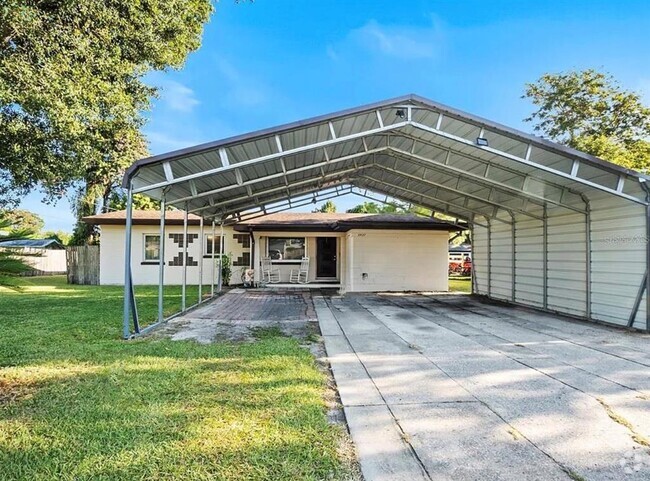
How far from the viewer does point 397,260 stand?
→ 14758 millimetres

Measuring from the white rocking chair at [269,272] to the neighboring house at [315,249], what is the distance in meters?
0.22

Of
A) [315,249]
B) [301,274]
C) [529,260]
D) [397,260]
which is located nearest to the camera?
[529,260]

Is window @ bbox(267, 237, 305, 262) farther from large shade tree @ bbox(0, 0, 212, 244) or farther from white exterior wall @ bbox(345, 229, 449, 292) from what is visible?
large shade tree @ bbox(0, 0, 212, 244)

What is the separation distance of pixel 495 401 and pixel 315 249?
43.6 ft

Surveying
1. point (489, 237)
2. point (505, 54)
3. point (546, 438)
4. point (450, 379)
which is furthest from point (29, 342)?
point (505, 54)

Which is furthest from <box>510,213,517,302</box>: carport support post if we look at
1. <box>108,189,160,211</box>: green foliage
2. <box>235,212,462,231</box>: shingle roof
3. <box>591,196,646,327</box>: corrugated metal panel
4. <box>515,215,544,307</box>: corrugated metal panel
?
<box>108,189,160,211</box>: green foliage

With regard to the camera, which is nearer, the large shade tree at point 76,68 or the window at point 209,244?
the large shade tree at point 76,68

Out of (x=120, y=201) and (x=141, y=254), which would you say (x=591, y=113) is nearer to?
(x=141, y=254)

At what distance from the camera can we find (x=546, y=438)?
9.20ft

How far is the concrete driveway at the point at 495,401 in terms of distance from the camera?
247 centimetres

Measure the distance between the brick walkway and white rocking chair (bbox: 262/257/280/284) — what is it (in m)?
1.89

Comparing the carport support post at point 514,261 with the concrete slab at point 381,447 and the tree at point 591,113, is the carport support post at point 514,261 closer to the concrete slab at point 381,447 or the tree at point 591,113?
the tree at point 591,113

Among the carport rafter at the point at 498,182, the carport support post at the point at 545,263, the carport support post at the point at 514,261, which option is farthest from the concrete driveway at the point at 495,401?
the carport support post at the point at 514,261

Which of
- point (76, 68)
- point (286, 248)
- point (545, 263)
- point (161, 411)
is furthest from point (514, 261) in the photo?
point (76, 68)
